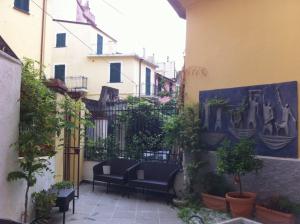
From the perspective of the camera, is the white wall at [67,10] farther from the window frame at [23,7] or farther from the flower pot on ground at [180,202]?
the flower pot on ground at [180,202]

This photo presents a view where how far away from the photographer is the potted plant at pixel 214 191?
6.46m

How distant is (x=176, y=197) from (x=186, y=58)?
3.14 meters

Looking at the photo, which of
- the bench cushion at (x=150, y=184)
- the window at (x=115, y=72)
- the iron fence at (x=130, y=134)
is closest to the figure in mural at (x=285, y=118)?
the bench cushion at (x=150, y=184)

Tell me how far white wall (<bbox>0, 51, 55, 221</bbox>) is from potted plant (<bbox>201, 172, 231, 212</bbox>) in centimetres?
347

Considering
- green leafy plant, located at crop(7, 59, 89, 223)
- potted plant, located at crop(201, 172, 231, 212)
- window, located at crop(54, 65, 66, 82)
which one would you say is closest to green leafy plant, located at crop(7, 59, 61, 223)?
green leafy plant, located at crop(7, 59, 89, 223)

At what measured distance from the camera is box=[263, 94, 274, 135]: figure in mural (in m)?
6.03

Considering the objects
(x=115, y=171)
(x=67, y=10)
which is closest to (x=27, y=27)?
(x=115, y=171)

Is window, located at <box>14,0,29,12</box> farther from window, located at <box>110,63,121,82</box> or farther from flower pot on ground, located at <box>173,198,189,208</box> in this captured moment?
window, located at <box>110,63,121,82</box>

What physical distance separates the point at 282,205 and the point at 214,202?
59.4 inches

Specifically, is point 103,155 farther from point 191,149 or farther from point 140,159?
point 191,149

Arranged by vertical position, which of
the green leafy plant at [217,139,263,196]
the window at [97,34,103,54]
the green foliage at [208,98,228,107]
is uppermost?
the window at [97,34,103,54]

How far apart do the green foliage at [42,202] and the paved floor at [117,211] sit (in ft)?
2.04

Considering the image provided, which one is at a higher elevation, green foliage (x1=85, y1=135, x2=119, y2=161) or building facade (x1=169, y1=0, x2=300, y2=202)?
building facade (x1=169, y1=0, x2=300, y2=202)

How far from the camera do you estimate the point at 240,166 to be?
5.68 m
